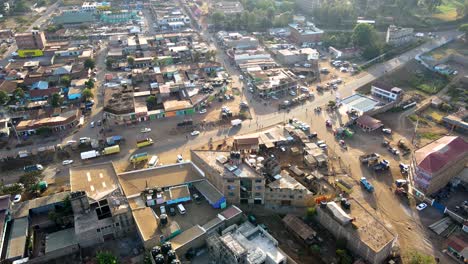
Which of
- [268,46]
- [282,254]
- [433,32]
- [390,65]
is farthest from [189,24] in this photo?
[282,254]

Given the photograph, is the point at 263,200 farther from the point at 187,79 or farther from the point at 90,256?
the point at 187,79

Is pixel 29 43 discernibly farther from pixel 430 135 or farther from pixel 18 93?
pixel 430 135

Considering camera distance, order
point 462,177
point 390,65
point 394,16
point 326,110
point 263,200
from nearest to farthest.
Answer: point 263,200 < point 462,177 < point 326,110 < point 390,65 < point 394,16

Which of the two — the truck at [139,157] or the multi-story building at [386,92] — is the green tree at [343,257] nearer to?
the truck at [139,157]

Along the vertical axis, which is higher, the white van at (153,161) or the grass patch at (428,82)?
the grass patch at (428,82)

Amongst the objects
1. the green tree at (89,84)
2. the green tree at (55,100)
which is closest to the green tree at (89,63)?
the green tree at (89,84)

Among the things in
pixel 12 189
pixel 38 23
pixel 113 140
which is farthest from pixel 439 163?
pixel 38 23
